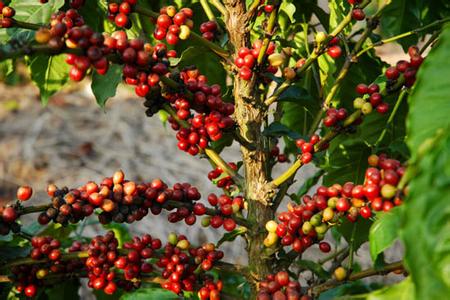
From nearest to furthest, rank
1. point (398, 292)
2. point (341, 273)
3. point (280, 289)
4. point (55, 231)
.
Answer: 1. point (398, 292)
2. point (280, 289)
3. point (341, 273)
4. point (55, 231)

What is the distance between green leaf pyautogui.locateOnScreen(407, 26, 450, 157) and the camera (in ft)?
2.87

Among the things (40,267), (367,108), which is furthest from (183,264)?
(367,108)

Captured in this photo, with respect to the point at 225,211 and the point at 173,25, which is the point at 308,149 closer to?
the point at 225,211

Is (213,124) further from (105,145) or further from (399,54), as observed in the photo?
(399,54)

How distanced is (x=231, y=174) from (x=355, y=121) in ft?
1.18

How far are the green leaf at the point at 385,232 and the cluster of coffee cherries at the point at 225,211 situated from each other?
432 mm

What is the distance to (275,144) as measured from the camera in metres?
1.75

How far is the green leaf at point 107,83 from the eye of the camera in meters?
1.52

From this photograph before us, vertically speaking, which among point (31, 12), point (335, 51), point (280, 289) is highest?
point (31, 12)

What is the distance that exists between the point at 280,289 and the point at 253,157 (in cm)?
35

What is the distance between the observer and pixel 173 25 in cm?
147

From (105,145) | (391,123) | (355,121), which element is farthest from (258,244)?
(105,145)

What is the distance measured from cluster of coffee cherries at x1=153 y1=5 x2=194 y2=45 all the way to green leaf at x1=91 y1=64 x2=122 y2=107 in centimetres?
13

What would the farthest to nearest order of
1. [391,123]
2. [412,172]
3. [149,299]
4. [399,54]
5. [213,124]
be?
1. [399,54]
2. [391,123]
3. [149,299]
4. [213,124]
5. [412,172]
